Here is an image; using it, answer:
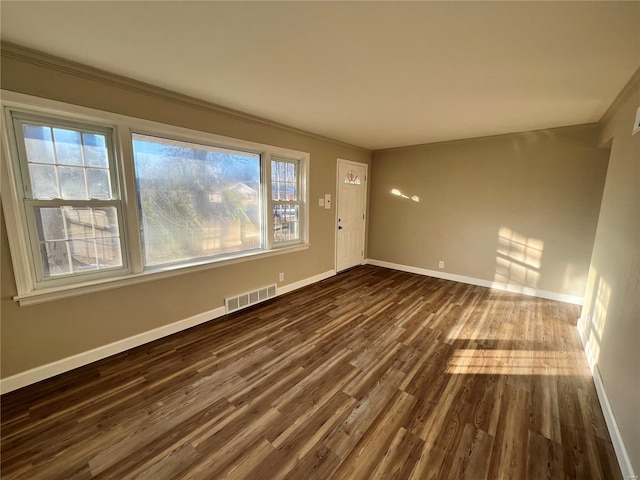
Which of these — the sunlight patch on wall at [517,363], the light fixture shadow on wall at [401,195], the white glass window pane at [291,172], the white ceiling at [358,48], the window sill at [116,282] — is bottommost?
the sunlight patch on wall at [517,363]

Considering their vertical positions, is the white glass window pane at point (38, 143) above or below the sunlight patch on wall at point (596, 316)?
above

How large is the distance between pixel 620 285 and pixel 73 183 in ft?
14.3

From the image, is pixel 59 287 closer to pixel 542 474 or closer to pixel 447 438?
pixel 447 438

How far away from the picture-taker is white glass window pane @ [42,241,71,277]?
206 centimetres

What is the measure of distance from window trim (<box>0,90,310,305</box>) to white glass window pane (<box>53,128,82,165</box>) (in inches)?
4.6

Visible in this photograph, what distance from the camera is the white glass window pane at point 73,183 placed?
6.86 feet

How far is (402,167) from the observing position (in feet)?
16.6

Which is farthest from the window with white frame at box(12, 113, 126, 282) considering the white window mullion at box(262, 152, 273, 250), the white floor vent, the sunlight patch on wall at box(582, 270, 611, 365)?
the sunlight patch on wall at box(582, 270, 611, 365)

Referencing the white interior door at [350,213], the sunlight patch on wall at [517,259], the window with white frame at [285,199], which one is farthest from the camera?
the white interior door at [350,213]

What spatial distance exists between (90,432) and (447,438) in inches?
89.6

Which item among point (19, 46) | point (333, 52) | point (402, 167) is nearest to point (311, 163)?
point (402, 167)

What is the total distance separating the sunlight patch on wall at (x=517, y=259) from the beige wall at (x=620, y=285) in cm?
105

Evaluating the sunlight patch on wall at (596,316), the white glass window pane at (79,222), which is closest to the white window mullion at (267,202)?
the white glass window pane at (79,222)

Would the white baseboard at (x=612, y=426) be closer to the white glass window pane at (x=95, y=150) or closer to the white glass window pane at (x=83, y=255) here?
the white glass window pane at (x=83, y=255)
